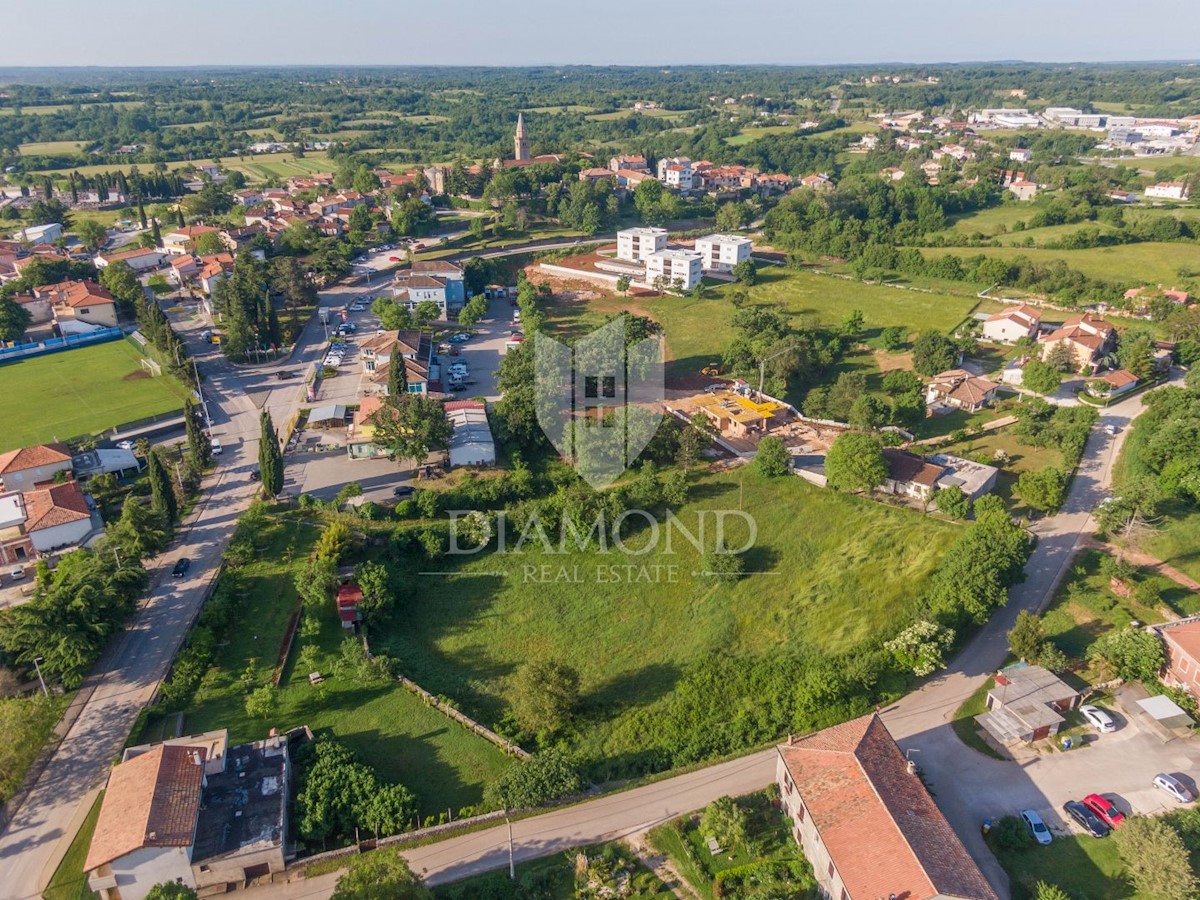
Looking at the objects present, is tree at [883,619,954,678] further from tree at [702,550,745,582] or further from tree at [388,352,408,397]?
tree at [388,352,408,397]

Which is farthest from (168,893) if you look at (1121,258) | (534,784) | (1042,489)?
(1121,258)

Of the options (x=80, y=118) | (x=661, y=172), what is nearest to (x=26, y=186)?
(x=80, y=118)

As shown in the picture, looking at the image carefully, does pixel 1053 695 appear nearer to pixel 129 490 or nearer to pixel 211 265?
pixel 129 490

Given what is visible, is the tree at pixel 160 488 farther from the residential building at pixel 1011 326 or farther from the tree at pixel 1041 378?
the residential building at pixel 1011 326

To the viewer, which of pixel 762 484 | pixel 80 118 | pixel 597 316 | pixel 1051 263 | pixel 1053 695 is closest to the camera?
pixel 1053 695

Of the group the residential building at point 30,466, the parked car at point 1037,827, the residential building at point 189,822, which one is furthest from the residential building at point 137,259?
the parked car at point 1037,827

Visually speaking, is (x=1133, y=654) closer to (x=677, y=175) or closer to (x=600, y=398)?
(x=600, y=398)
